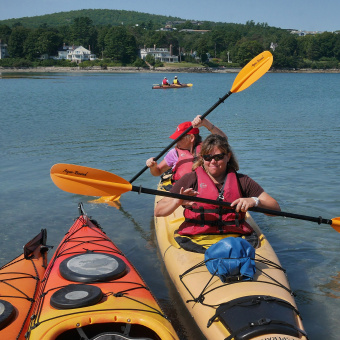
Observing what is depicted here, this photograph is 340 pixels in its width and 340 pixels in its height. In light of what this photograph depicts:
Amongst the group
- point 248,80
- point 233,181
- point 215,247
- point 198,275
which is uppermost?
point 248,80

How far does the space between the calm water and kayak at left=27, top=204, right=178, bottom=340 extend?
842mm

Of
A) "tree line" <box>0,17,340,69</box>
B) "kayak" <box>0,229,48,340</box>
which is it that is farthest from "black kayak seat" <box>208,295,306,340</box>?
"tree line" <box>0,17,340,69</box>

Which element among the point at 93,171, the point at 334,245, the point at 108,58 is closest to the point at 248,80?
the point at 334,245

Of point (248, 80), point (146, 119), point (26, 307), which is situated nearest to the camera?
point (26, 307)

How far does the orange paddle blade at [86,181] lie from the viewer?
449 centimetres

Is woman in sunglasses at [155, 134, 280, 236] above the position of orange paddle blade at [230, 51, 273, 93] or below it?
below

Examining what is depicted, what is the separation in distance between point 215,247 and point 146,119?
1488 cm

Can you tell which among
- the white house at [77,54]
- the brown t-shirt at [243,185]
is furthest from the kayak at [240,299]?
the white house at [77,54]

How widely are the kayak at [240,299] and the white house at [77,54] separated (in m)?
111

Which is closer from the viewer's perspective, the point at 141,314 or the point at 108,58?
the point at 141,314

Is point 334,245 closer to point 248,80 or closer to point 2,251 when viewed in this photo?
point 248,80

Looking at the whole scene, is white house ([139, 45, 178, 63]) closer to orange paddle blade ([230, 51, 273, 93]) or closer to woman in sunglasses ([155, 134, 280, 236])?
orange paddle blade ([230, 51, 273, 93])

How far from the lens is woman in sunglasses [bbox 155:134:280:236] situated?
14.4 feet

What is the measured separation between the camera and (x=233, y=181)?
14.8ft
